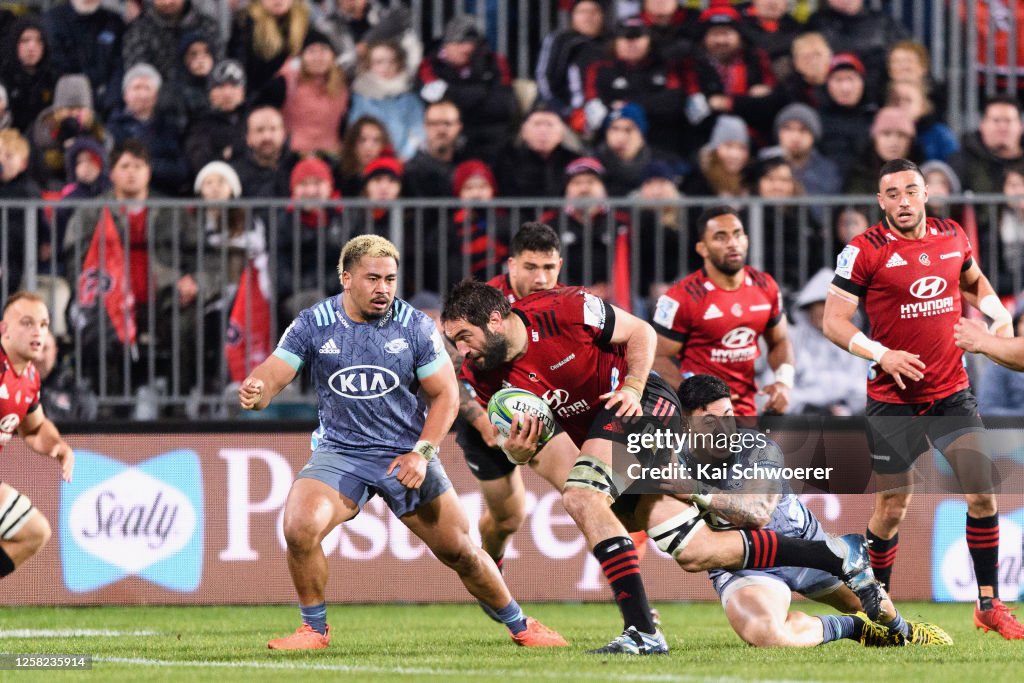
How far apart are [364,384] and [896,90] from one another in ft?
24.2

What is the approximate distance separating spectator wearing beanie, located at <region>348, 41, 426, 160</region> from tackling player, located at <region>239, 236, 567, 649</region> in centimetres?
555

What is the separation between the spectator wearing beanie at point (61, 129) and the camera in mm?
13719

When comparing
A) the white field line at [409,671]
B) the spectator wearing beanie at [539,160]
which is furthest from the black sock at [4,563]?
the spectator wearing beanie at [539,160]

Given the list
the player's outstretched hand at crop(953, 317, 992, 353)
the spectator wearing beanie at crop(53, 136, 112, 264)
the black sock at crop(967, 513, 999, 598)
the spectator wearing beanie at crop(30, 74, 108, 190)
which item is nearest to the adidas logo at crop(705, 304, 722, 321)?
the black sock at crop(967, 513, 999, 598)

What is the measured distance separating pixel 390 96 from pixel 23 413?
5376 millimetres

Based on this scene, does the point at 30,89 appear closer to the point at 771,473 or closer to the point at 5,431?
the point at 5,431

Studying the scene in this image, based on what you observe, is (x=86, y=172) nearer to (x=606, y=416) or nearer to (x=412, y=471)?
(x=412, y=471)

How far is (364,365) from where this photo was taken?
8.79 m

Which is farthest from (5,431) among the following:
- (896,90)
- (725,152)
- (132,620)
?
(896,90)

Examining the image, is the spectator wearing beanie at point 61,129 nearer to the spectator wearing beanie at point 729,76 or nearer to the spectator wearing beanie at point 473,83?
the spectator wearing beanie at point 473,83

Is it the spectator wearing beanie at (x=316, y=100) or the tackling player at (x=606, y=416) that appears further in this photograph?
the spectator wearing beanie at (x=316, y=100)

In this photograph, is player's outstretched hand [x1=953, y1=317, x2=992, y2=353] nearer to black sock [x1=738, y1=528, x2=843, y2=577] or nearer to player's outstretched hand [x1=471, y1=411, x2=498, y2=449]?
black sock [x1=738, y1=528, x2=843, y2=577]

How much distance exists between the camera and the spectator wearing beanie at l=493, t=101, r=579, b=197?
1367 centimetres

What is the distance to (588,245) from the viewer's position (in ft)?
40.9
